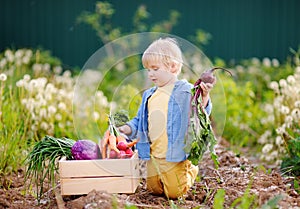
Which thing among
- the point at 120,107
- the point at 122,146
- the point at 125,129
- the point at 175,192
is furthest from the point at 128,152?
the point at 120,107

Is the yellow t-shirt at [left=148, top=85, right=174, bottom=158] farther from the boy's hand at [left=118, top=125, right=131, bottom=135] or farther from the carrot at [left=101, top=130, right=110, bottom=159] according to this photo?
the carrot at [left=101, top=130, right=110, bottom=159]

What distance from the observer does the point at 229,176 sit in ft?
12.7

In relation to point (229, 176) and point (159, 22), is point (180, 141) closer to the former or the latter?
point (229, 176)

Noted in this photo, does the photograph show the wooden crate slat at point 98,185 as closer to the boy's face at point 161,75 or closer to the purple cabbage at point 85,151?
the purple cabbage at point 85,151

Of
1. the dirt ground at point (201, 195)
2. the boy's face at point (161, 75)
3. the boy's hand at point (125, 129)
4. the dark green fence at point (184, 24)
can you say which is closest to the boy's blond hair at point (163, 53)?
the boy's face at point (161, 75)

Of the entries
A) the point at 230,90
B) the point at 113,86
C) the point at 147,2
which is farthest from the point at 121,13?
the point at 230,90

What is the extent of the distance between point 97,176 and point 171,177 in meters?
0.47

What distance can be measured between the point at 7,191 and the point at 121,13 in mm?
5750

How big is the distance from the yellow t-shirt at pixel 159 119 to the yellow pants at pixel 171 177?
75mm

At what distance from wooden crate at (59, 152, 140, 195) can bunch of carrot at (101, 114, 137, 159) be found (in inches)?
3.9

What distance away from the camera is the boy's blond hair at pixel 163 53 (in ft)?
10.5

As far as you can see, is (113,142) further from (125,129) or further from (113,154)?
(125,129)

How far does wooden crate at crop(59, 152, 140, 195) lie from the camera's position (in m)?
3.21

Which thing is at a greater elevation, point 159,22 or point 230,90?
point 159,22
